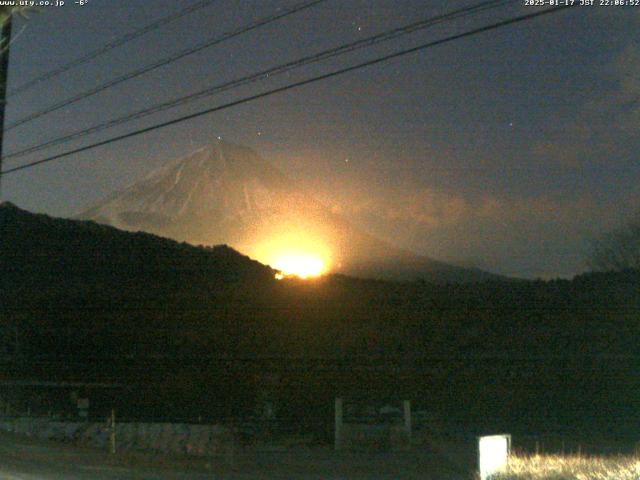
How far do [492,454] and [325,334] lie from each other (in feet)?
85.0

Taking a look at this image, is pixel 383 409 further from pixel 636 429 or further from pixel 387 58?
pixel 387 58

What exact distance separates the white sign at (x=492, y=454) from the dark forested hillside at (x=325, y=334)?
16.3m

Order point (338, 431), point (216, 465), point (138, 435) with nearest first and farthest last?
point (216, 465) → point (138, 435) → point (338, 431)

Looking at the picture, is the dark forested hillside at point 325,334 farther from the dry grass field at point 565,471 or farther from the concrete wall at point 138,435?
the dry grass field at point 565,471

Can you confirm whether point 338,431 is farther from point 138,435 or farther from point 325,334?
point 325,334

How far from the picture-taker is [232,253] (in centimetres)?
4700

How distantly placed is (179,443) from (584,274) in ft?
87.5

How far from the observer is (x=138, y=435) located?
19.7 m

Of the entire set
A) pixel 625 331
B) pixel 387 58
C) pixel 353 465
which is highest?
pixel 387 58

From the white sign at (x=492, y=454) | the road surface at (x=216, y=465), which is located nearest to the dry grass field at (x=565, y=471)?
the white sign at (x=492, y=454)

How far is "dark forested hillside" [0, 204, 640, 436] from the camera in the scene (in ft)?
100

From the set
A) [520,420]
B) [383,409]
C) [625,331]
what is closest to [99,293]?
[383,409]

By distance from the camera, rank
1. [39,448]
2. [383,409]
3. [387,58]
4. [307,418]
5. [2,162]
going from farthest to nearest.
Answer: [307,418] → [383,409] → [2,162] → [39,448] → [387,58]

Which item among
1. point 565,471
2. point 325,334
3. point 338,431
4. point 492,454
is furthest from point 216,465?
point 325,334
